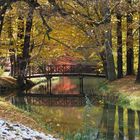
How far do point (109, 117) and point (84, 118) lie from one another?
1269 mm

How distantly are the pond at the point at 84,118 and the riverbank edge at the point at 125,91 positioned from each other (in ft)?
2.12

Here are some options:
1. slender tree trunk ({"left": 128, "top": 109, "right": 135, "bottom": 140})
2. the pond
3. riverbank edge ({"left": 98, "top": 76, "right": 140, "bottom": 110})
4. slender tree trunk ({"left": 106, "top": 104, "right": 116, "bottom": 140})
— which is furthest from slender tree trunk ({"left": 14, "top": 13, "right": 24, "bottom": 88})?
slender tree trunk ({"left": 128, "top": 109, "right": 135, "bottom": 140})

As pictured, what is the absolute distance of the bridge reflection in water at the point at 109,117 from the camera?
17.9 meters

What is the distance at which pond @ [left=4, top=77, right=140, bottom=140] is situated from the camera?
58.6 ft

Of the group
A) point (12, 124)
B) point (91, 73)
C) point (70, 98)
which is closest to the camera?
point (12, 124)

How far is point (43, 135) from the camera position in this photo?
13.9 m

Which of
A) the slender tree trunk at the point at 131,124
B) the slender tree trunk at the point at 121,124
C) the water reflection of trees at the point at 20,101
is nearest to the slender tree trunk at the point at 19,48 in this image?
the water reflection of trees at the point at 20,101

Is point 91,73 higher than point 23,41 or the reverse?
the reverse

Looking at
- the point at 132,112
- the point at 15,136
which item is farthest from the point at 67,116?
the point at 15,136

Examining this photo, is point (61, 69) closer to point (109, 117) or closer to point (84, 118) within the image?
point (109, 117)

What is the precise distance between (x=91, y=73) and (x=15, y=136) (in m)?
32.8

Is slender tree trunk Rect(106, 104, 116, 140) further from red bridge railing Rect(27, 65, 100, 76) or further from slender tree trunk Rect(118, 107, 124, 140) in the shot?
red bridge railing Rect(27, 65, 100, 76)

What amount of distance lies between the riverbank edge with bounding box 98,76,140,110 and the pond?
65cm

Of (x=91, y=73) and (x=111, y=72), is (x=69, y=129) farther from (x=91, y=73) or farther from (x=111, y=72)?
(x=91, y=73)
